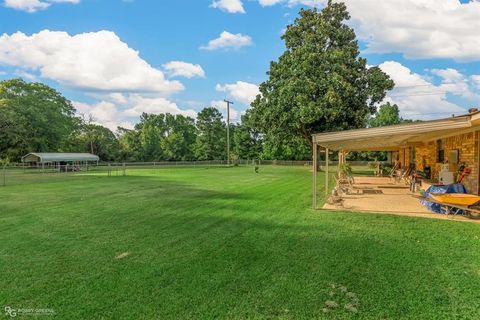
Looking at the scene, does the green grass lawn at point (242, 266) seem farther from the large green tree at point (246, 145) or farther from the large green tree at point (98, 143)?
the large green tree at point (98, 143)

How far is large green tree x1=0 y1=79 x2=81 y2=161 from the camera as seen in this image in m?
38.9

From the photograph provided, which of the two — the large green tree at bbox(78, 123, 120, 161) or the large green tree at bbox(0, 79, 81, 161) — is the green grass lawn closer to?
the large green tree at bbox(0, 79, 81, 161)

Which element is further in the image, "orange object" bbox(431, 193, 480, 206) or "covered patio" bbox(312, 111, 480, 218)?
"covered patio" bbox(312, 111, 480, 218)

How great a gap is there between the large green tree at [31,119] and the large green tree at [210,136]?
19769 mm

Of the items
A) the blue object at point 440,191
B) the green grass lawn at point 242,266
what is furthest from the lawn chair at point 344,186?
the green grass lawn at point 242,266

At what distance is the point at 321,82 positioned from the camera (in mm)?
23312

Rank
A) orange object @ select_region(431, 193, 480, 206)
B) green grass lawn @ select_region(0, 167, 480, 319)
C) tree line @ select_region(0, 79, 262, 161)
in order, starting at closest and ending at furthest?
green grass lawn @ select_region(0, 167, 480, 319)
orange object @ select_region(431, 193, 480, 206)
tree line @ select_region(0, 79, 262, 161)

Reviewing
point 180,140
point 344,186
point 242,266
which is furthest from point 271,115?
point 180,140

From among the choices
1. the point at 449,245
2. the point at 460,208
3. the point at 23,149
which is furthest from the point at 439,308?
the point at 23,149

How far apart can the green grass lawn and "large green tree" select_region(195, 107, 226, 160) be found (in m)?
45.7

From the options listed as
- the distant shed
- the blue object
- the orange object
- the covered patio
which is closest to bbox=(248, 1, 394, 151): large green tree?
the covered patio

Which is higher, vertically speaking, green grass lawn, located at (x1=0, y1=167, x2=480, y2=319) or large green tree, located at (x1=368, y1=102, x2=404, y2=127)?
large green tree, located at (x1=368, y1=102, x2=404, y2=127)

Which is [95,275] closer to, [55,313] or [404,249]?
[55,313]

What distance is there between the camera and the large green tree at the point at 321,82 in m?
22.9
